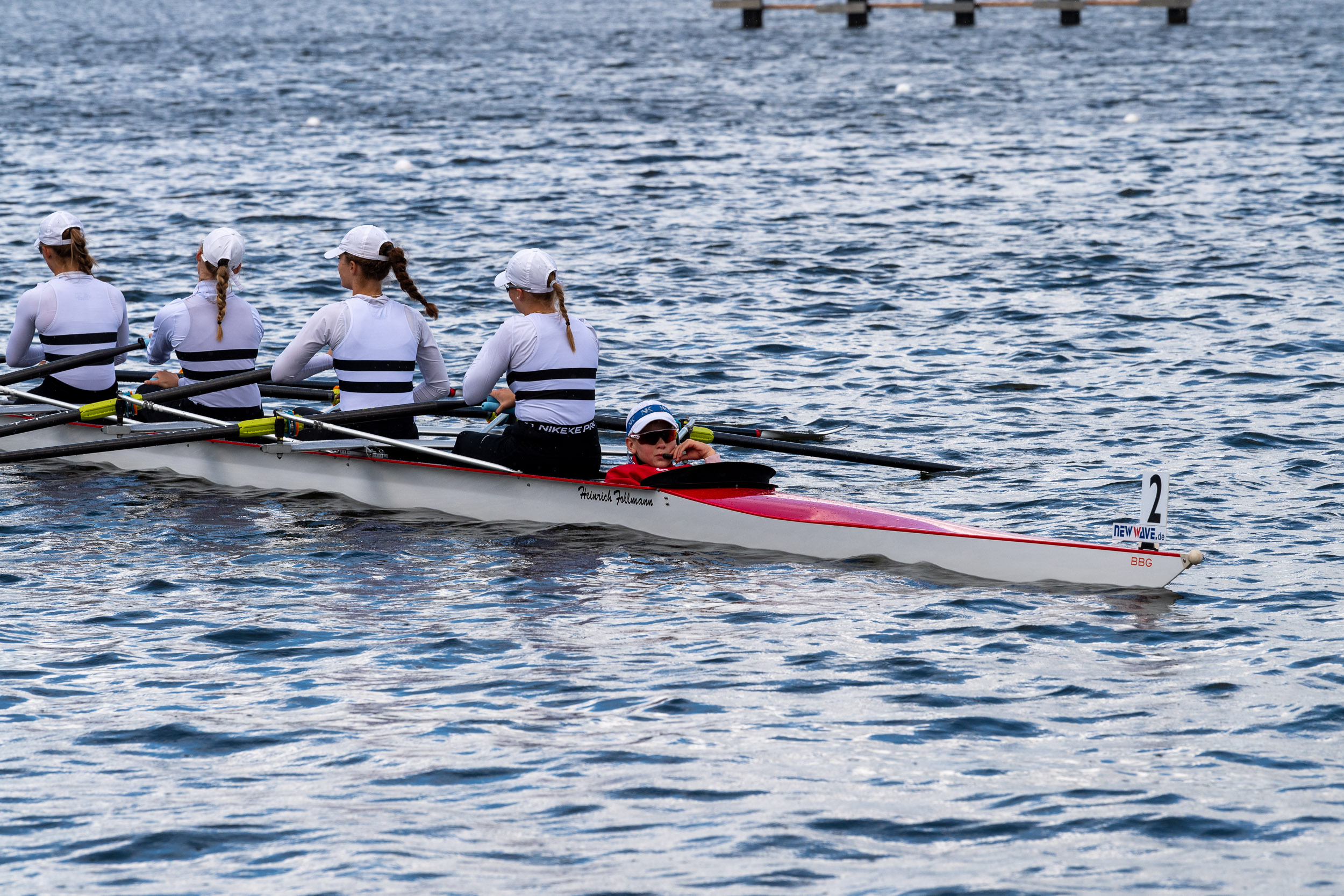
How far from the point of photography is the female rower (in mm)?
10719

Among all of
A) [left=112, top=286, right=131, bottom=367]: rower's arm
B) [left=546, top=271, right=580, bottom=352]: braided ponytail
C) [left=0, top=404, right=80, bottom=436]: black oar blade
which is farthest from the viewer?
[left=112, top=286, right=131, bottom=367]: rower's arm

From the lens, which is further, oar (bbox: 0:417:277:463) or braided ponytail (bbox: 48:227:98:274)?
braided ponytail (bbox: 48:227:98:274)

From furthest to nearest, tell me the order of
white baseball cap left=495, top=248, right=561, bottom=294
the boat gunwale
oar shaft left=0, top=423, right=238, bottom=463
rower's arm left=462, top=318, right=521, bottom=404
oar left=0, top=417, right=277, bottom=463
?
oar shaft left=0, top=423, right=238, bottom=463 < oar left=0, top=417, right=277, bottom=463 < rower's arm left=462, top=318, right=521, bottom=404 < white baseball cap left=495, top=248, right=561, bottom=294 < the boat gunwale

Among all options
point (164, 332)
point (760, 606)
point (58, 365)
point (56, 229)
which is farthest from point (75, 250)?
point (760, 606)

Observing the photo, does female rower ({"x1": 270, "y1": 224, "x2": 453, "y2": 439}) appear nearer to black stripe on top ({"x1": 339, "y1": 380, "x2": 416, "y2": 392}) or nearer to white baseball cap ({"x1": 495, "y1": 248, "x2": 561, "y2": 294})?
black stripe on top ({"x1": 339, "y1": 380, "x2": 416, "y2": 392})

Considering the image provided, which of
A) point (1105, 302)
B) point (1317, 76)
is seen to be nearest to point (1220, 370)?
point (1105, 302)

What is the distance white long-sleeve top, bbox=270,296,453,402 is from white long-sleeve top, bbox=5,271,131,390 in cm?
181

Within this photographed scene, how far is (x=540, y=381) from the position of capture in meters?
10.8

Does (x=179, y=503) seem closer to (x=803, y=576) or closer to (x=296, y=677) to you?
(x=296, y=677)

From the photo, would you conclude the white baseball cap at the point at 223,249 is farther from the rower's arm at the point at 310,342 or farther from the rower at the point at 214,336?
the rower's arm at the point at 310,342

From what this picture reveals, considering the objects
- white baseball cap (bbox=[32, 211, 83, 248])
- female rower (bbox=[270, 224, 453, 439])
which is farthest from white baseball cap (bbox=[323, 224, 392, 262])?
white baseball cap (bbox=[32, 211, 83, 248])

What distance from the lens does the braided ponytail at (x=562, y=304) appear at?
34.3ft

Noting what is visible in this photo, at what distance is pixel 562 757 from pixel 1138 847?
7.98 feet

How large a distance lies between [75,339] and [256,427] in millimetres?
2286
